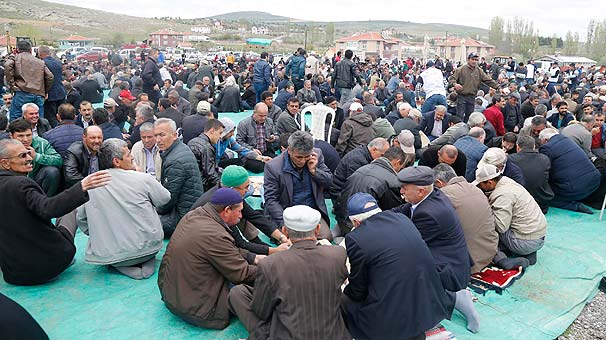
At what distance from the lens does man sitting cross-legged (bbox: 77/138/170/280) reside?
3688 mm

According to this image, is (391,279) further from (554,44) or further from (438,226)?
(554,44)

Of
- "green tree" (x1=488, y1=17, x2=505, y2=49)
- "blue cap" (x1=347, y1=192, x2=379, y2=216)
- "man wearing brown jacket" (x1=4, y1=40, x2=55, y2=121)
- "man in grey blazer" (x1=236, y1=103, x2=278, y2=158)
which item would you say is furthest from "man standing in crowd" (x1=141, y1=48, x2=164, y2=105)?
"green tree" (x1=488, y1=17, x2=505, y2=49)

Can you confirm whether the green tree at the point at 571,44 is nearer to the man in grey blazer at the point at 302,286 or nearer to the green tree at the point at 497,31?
the green tree at the point at 497,31

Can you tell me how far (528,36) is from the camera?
78.8 metres

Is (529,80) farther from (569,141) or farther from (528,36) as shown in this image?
(528,36)

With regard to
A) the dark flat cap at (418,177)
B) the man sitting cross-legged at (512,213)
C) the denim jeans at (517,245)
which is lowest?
Answer: the denim jeans at (517,245)

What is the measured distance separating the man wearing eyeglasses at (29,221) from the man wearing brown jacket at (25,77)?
441 cm

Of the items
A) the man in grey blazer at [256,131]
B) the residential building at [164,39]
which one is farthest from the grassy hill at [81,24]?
the man in grey blazer at [256,131]

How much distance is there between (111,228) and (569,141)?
213 inches

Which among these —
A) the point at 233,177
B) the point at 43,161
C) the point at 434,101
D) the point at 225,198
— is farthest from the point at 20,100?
the point at 434,101

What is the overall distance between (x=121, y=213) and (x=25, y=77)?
481 cm

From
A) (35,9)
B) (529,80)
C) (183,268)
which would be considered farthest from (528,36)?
(35,9)

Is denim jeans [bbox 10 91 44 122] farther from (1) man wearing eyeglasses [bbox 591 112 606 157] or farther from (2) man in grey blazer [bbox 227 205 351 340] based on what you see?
(1) man wearing eyeglasses [bbox 591 112 606 157]

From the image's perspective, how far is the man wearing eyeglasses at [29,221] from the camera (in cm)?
320
